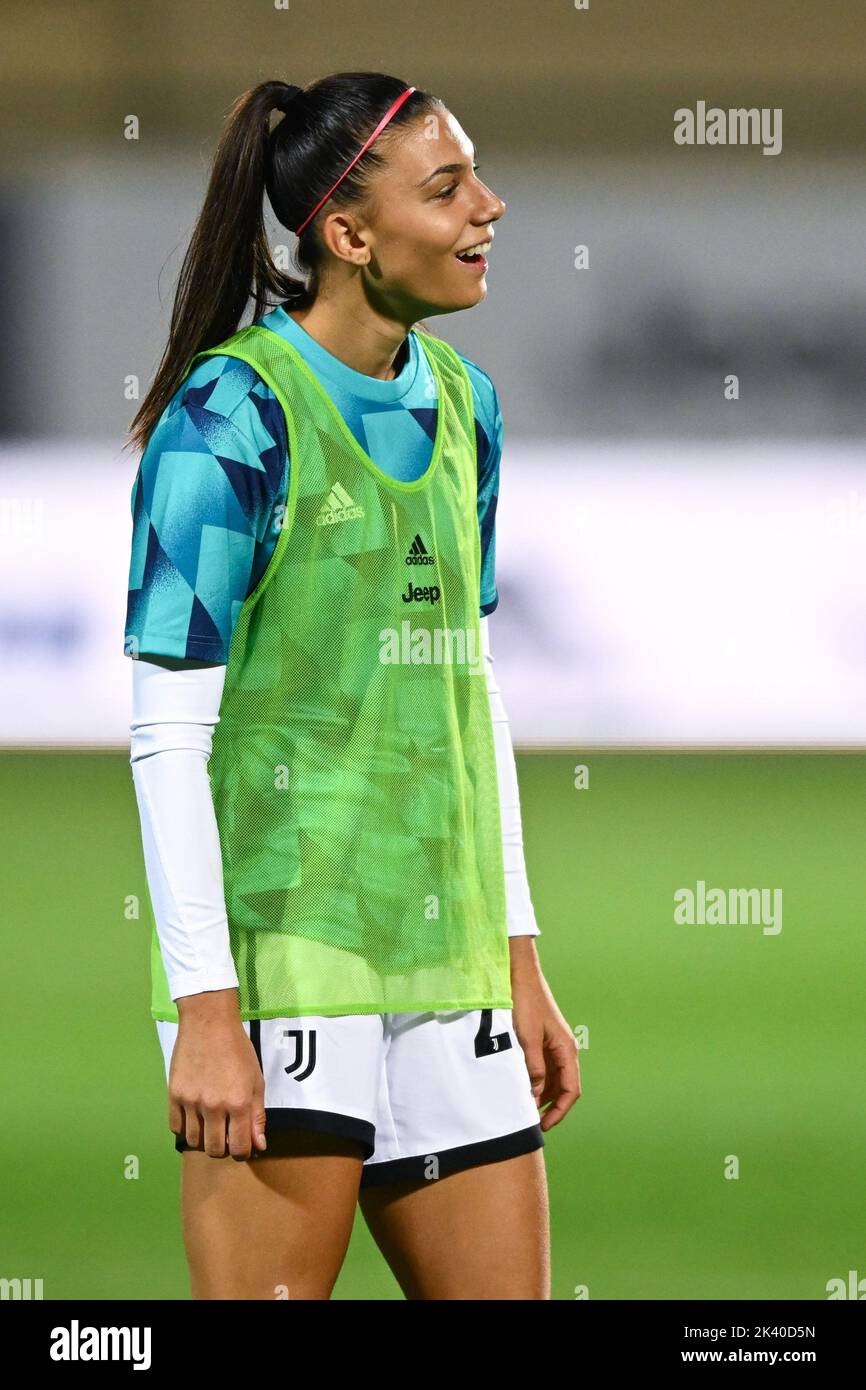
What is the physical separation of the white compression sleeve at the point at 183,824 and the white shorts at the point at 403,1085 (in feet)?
0.26

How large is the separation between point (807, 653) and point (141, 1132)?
80.2 inches

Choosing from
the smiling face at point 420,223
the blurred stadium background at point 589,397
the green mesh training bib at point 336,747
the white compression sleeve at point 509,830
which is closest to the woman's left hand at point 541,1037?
the white compression sleeve at point 509,830

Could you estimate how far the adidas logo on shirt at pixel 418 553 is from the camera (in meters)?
1.29

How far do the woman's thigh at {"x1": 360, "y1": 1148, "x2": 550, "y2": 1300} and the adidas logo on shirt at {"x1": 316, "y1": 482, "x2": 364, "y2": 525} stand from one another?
0.49 m

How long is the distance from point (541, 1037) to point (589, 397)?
293cm

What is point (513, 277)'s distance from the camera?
4.13 m

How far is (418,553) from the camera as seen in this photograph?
129 cm

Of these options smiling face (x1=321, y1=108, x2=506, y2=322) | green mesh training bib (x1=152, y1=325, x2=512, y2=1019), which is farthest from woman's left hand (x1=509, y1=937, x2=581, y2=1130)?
smiling face (x1=321, y1=108, x2=506, y2=322)

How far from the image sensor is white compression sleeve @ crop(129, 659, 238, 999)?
3.90ft

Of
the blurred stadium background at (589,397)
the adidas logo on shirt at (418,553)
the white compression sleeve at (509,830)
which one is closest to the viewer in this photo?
the adidas logo on shirt at (418,553)

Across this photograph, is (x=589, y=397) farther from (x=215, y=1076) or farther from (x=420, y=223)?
(x=215, y=1076)

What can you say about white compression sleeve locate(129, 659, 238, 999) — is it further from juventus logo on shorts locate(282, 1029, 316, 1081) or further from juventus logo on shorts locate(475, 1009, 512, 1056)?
juventus logo on shorts locate(475, 1009, 512, 1056)

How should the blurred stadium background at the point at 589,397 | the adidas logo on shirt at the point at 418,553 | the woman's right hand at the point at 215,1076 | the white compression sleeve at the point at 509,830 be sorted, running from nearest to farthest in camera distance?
the woman's right hand at the point at 215,1076 → the adidas logo on shirt at the point at 418,553 → the white compression sleeve at the point at 509,830 → the blurred stadium background at the point at 589,397

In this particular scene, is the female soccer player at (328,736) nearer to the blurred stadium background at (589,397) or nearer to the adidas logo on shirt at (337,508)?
the adidas logo on shirt at (337,508)
